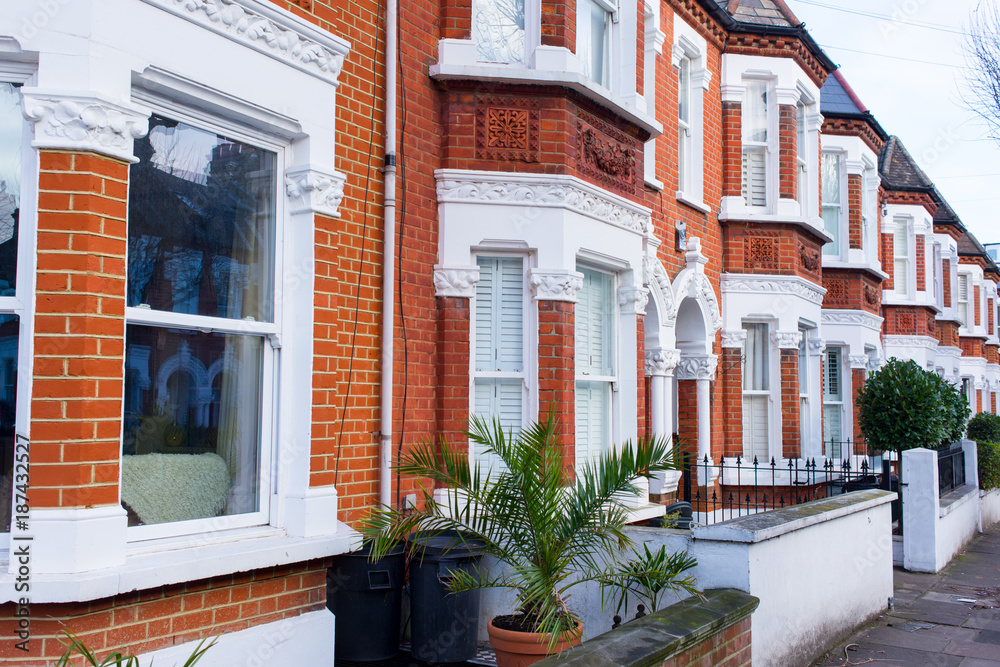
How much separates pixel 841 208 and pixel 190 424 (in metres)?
13.9

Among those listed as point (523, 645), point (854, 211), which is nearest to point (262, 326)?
point (523, 645)

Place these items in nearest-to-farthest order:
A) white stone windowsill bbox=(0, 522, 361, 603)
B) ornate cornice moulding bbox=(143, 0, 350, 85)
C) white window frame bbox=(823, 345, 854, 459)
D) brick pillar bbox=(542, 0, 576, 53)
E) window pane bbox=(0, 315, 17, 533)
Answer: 1. white stone windowsill bbox=(0, 522, 361, 603)
2. window pane bbox=(0, 315, 17, 533)
3. ornate cornice moulding bbox=(143, 0, 350, 85)
4. brick pillar bbox=(542, 0, 576, 53)
5. white window frame bbox=(823, 345, 854, 459)

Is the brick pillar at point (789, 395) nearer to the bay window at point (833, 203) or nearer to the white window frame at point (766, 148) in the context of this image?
the white window frame at point (766, 148)

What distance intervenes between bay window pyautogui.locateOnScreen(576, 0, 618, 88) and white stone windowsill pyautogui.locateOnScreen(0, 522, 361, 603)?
471 cm

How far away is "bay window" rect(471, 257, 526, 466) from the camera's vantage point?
696cm

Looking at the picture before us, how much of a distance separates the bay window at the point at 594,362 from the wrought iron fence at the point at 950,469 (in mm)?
6086

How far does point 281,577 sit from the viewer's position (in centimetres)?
488

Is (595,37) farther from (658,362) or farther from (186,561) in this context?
(186,561)

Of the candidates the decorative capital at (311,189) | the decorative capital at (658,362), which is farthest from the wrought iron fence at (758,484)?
the decorative capital at (311,189)

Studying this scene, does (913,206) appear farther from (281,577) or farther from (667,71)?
(281,577)

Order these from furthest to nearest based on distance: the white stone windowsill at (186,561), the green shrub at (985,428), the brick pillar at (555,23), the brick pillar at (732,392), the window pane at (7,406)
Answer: the green shrub at (985,428), the brick pillar at (732,392), the brick pillar at (555,23), the window pane at (7,406), the white stone windowsill at (186,561)

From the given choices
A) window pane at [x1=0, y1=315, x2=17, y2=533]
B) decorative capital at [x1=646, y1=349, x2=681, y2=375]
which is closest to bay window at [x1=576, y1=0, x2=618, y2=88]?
decorative capital at [x1=646, y1=349, x2=681, y2=375]

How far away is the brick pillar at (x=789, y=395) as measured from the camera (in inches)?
492

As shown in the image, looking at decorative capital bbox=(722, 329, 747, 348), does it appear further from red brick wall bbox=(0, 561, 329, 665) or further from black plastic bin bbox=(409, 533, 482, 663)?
red brick wall bbox=(0, 561, 329, 665)
